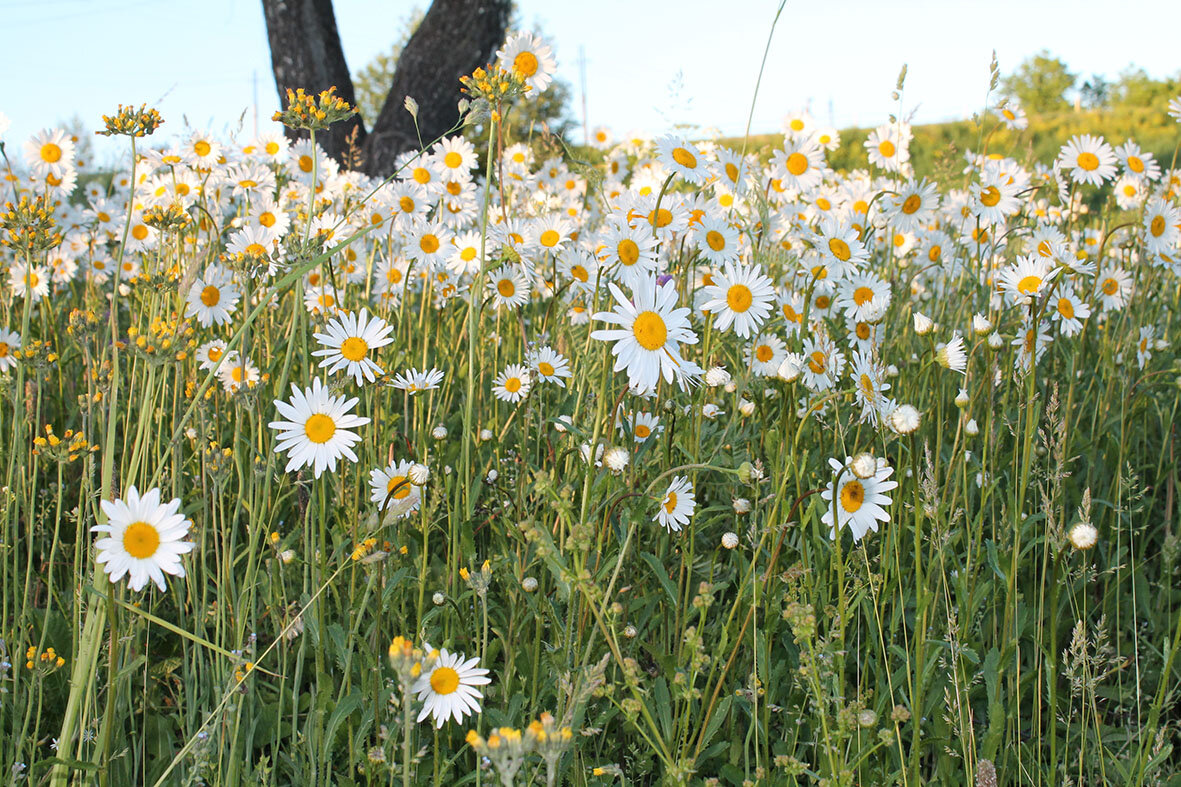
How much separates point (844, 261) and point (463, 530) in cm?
126

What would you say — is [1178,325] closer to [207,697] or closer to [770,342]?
[770,342]

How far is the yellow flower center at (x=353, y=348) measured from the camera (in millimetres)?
1523

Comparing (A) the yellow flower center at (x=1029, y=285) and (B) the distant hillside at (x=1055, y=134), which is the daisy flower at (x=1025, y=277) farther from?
(B) the distant hillside at (x=1055, y=134)

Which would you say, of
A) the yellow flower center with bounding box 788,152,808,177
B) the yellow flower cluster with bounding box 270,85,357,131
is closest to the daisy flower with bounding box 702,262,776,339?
the yellow flower cluster with bounding box 270,85,357,131

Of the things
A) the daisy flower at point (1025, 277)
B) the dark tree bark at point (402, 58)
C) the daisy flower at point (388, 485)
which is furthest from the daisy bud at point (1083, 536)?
the dark tree bark at point (402, 58)

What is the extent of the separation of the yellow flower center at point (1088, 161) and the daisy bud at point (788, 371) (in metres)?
2.57

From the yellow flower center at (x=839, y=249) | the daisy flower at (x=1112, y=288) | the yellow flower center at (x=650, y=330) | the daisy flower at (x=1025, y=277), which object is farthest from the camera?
the daisy flower at (x=1112, y=288)

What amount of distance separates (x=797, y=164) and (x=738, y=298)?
1486mm

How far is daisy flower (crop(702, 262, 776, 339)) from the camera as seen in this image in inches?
68.6

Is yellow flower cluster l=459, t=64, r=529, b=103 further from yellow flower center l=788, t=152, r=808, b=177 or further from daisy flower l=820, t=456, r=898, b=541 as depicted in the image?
yellow flower center l=788, t=152, r=808, b=177

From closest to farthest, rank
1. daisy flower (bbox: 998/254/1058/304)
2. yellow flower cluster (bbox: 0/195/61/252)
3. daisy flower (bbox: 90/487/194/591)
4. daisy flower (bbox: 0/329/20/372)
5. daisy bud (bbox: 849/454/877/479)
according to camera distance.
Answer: daisy flower (bbox: 90/487/194/591) < daisy bud (bbox: 849/454/877/479) < yellow flower cluster (bbox: 0/195/61/252) < daisy flower (bbox: 998/254/1058/304) < daisy flower (bbox: 0/329/20/372)

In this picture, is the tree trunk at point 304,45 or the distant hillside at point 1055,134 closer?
the tree trunk at point 304,45

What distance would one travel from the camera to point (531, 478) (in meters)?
1.66

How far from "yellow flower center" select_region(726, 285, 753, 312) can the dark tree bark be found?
16.6 feet
